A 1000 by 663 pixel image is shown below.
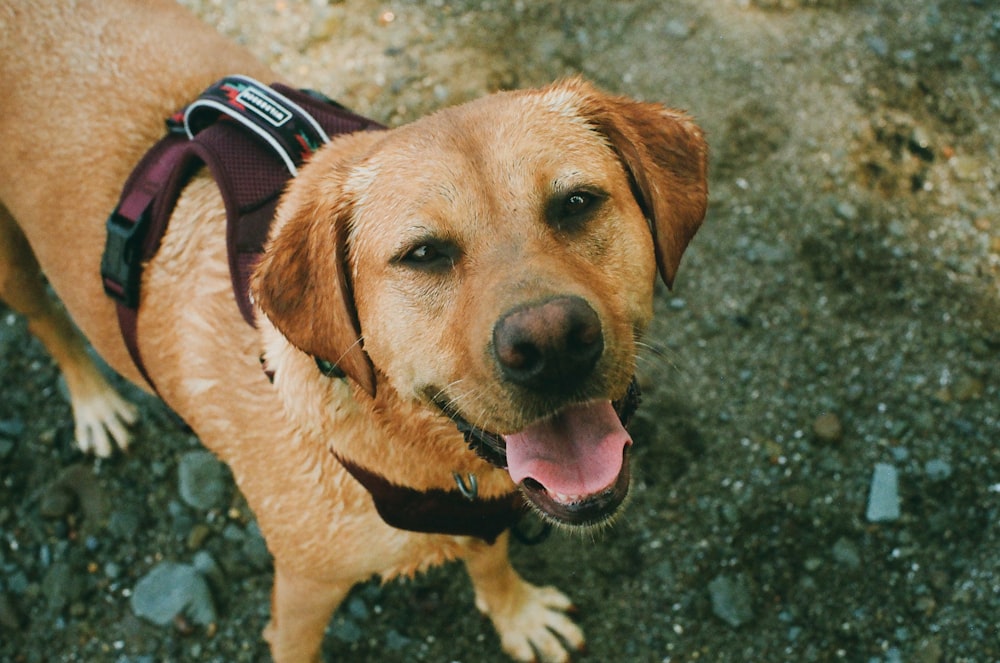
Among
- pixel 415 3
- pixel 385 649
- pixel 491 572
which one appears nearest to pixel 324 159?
pixel 491 572

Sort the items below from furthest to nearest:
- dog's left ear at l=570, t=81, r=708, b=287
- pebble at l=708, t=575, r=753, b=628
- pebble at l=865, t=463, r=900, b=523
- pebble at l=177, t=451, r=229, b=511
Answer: pebble at l=177, t=451, r=229, b=511 → pebble at l=865, t=463, r=900, b=523 → pebble at l=708, t=575, r=753, b=628 → dog's left ear at l=570, t=81, r=708, b=287

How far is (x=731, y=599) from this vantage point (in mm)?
3133

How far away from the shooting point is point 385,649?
3.21 m

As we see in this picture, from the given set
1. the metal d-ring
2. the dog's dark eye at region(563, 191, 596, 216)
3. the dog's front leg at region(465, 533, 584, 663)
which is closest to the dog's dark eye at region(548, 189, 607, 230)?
the dog's dark eye at region(563, 191, 596, 216)

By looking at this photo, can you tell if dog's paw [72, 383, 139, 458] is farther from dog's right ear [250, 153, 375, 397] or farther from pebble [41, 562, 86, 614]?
dog's right ear [250, 153, 375, 397]

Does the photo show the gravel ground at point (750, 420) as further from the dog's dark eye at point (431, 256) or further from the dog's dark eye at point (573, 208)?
the dog's dark eye at point (431, 256)

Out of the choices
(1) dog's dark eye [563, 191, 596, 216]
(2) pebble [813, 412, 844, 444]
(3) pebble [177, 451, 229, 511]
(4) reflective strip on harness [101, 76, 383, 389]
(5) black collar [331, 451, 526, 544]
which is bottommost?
(2) pebble [813, 412, 844, 444]

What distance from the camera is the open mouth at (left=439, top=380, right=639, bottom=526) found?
2014 millimetres

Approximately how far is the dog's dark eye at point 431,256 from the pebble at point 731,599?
1930 mm

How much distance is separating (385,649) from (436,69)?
117 inches

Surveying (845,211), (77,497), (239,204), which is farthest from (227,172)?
(845,211)

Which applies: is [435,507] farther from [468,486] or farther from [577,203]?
[577,203]

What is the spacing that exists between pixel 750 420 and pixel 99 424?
9.50 feet

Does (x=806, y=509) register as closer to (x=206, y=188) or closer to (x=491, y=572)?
(x=491, y=572)
